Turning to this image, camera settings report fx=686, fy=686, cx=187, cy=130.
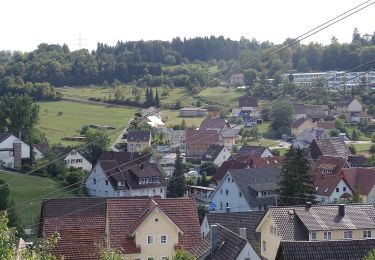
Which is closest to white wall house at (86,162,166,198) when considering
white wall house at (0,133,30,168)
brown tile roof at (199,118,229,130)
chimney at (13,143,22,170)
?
chimney at (13,143,22,170)

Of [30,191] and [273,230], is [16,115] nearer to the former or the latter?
[30,191]

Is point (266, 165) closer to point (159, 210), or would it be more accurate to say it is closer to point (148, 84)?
point (159, 210)

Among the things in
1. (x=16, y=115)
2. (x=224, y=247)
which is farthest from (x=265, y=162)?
(x=224, y=247)

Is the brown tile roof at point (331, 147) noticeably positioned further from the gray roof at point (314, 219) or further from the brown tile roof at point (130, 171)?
the gray roof at point (314, 219)

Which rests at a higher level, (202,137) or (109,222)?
(109,222)

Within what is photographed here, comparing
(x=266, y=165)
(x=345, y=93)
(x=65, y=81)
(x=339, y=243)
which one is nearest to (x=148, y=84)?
(x=65, y=81)

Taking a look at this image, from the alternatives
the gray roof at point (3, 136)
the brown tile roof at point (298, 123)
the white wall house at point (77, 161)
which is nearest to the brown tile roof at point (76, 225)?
the white wall house at point (77, 161)
